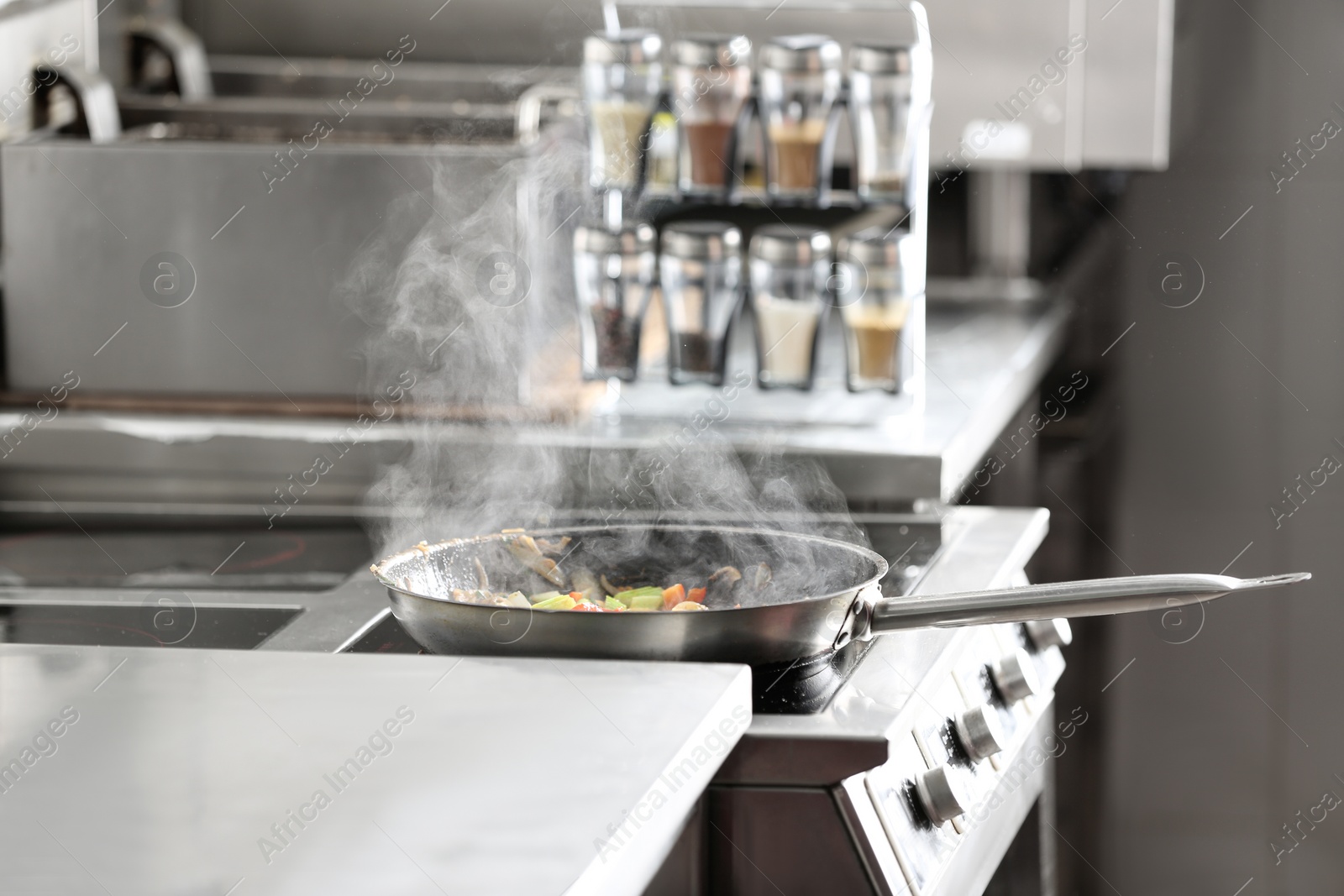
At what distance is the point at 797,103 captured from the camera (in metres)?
1.96

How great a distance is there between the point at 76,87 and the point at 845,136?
3.83 feet

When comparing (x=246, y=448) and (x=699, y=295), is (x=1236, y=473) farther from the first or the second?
(x=246, y=448)

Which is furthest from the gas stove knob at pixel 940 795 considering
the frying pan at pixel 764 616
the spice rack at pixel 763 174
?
the spice rack at pixel 763 174

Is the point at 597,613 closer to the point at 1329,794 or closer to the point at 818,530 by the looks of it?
the point at 818,530

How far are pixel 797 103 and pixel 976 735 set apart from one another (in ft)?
3.08

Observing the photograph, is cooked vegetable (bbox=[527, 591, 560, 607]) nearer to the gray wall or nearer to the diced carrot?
the diced carrot

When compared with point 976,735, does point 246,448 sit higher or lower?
higher

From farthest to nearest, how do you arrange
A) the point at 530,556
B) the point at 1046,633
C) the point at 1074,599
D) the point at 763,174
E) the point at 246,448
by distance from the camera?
the point at 763,174
the point at 246,448
the point at 1046,633
the point at 530,556
the point at 1074,599

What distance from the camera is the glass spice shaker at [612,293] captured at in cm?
192

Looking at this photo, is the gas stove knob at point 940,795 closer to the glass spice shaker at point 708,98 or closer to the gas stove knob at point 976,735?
the gas stove knob at point 976,735

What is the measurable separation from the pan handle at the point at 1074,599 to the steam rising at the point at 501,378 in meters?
0.58

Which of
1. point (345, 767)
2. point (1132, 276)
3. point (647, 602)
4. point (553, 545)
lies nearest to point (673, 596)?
point (647, 602)

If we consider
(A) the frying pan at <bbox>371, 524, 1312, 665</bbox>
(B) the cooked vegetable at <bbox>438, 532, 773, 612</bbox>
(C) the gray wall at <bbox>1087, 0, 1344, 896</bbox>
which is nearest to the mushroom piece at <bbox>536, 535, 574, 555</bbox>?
(B) the cooked vegetable at <bbox>438, 532, 773, 612</bbox>

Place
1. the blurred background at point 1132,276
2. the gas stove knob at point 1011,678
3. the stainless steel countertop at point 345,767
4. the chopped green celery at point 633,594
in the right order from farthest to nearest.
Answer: the blurred background at point 1132,276 < the gas stove knob at point 1011,678 < the chopped green celery at point 633,594 < the stainless steel countertop at point 345,767
